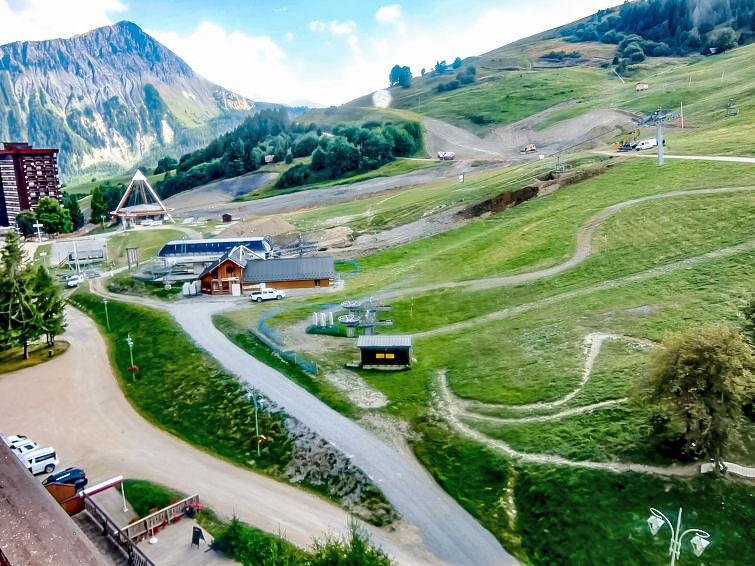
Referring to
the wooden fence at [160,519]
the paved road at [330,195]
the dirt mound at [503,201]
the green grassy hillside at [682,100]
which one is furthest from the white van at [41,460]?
the paved road at [330,195]

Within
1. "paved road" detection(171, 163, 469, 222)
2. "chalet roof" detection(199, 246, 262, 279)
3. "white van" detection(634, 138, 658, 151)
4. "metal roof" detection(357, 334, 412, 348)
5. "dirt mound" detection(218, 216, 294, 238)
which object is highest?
"white van" detection(634, 138, 658, 151)

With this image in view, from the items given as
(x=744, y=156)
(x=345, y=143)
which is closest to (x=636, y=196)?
(x=744, y=156)

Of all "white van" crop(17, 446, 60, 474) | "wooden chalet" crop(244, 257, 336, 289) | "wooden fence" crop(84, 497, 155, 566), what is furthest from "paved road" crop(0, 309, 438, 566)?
"wooden chalet" crop(244, 257, 336, 289)

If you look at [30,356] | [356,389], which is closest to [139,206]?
[30,356]

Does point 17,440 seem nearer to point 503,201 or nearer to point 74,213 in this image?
point 503,201

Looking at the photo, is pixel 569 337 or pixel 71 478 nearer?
pixel 71 478

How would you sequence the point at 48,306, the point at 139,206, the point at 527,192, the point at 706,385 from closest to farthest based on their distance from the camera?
the point at 706,385
the point at 48,306
the point at 527,192
the point at 139,206

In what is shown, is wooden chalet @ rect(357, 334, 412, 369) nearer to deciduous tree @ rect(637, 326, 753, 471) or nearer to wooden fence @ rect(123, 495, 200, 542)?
wooden fence @ rect(123, 495, 200, 542)

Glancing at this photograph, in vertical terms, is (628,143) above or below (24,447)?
above
